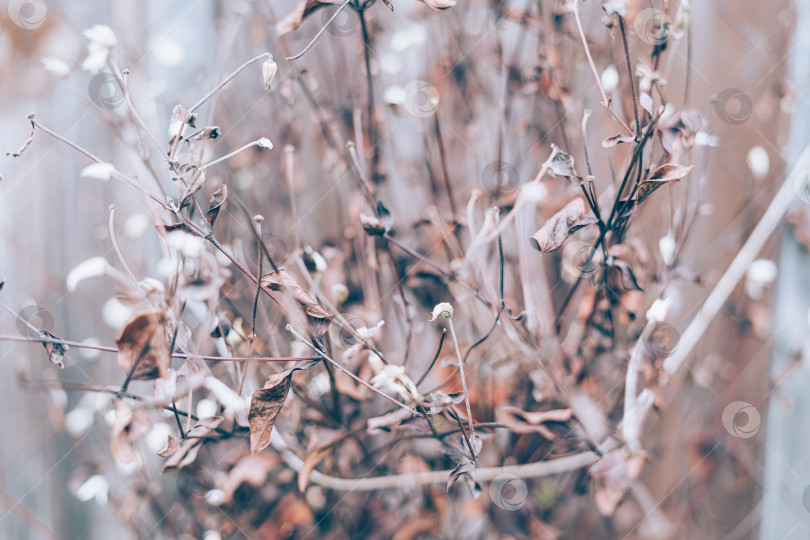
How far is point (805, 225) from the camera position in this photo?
0.75 meters

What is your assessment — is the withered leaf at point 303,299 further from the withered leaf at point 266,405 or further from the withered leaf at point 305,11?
the withered leaf at point 305,11

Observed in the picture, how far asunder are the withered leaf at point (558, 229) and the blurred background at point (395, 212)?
254 millimetres

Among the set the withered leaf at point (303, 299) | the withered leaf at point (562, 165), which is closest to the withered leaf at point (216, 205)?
the withered leaf at point (303, 299)

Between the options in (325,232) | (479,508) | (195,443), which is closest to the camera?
(195,443)

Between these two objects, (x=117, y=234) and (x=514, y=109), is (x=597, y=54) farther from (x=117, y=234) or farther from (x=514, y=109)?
(x=117, y=234)

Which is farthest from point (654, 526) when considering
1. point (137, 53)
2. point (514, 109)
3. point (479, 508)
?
point (137, 53)

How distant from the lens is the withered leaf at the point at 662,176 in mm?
417

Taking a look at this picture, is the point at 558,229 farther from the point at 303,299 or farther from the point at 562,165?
the point at 303,299

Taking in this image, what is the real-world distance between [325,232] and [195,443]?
416 millimetres

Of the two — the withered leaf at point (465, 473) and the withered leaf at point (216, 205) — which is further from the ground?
the withered leaf at point (216, 205)

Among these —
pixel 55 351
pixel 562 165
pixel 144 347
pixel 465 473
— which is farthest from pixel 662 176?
pixel 55 351

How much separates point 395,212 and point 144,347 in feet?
1.56

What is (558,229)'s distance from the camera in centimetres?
43

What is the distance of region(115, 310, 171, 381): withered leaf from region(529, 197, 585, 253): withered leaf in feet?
1.00
